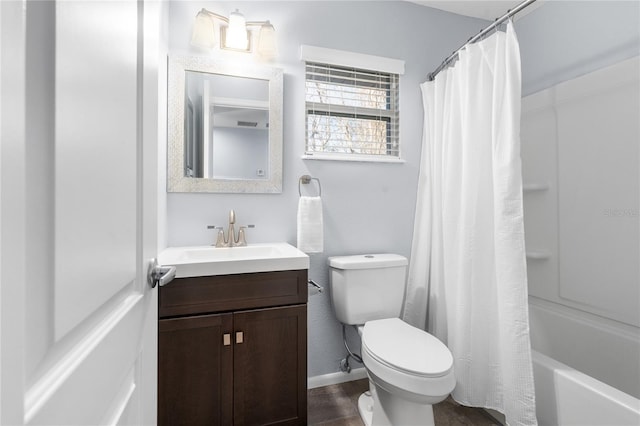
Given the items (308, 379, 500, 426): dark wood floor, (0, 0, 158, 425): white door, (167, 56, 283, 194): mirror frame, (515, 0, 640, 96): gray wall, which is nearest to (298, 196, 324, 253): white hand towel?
(167, 56, 283, 194): mirror frame

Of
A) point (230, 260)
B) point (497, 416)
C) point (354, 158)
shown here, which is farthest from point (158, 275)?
point (497, 416)

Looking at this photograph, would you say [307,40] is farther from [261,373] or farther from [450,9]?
[261,373]

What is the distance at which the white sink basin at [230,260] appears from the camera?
126 cm

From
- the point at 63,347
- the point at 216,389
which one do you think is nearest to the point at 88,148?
the point at 63,347

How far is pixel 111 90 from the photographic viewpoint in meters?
0.50

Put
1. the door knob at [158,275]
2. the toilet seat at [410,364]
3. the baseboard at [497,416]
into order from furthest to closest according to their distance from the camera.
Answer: the baseboard at [497,416], the toilet seat at [410,364], the door knob at [158,275]

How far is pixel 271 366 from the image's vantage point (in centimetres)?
137

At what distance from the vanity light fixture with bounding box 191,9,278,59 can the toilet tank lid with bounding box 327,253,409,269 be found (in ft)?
4.08

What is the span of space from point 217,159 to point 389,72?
127 centimetres

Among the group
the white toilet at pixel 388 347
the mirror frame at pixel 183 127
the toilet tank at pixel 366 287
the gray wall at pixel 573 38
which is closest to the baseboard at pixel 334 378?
the white toilet at pixel 388 347

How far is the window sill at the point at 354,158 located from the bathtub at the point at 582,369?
4.28 feet

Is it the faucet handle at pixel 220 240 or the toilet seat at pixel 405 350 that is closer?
the toilet seat at pixel 405 350

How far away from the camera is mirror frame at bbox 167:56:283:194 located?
1.63 m

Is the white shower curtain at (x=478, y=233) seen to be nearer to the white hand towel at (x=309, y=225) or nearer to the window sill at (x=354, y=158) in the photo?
the window sill at (x=354, y=158)
